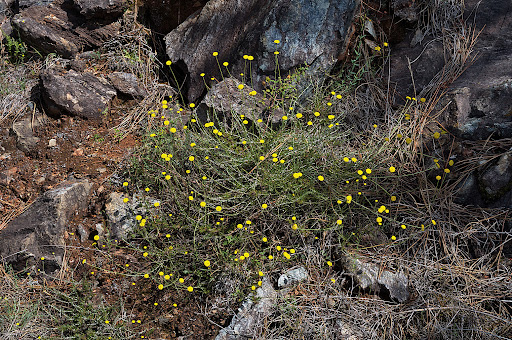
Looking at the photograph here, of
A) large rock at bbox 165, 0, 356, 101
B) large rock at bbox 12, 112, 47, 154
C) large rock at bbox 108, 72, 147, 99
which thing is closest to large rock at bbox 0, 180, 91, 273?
large rock at bbox 12, 112, 47, 154

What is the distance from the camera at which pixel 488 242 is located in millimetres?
2795

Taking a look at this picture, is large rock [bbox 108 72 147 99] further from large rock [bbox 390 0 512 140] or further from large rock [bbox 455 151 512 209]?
large rock [bbox 455 151 512 209]

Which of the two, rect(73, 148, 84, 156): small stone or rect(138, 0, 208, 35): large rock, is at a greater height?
rect(138, 0, 208, 35): large rock

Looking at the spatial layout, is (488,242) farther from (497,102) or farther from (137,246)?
(137,246)

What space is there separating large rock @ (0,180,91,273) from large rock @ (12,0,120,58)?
1.80 metres

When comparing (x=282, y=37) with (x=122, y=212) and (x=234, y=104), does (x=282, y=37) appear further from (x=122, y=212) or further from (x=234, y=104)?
(x=122, y=212)

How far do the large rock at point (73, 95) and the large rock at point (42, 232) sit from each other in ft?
3.03

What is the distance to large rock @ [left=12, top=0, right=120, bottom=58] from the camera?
4039 millimetres

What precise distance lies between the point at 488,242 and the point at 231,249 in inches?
68.9

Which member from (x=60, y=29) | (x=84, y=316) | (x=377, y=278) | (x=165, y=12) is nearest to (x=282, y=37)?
(x=165, y=12)

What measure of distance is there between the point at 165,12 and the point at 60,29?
3.51 ft

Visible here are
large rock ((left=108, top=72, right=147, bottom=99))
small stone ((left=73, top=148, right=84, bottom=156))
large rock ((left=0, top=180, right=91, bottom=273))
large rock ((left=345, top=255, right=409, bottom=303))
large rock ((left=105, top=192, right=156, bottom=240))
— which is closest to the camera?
large rock ((left=345, top=255, right=409, bottom=303))

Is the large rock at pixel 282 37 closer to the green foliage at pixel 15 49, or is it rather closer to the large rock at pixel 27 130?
the large rock at pixel 27 130

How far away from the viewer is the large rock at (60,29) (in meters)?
4.04
